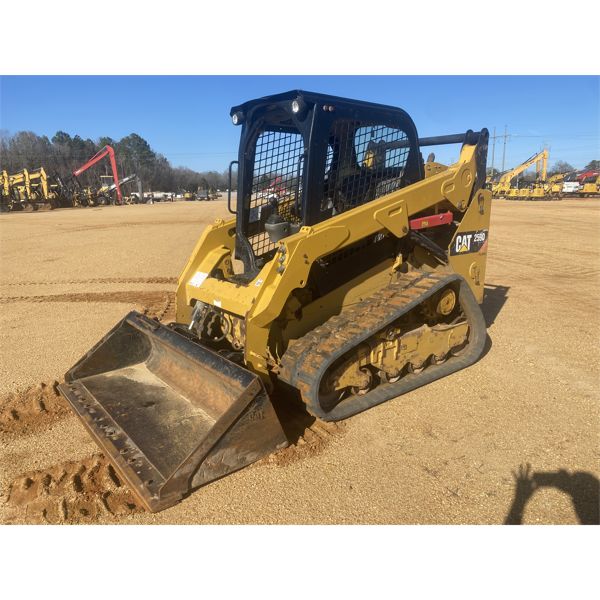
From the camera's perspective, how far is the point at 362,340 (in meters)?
3.70

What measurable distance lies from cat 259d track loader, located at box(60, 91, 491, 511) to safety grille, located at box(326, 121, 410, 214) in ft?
0.04

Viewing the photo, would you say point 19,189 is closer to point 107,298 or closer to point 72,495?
point 107,298

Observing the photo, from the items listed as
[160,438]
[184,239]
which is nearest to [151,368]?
[160,438]

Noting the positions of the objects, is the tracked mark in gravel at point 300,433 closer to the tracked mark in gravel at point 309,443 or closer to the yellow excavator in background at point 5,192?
the tracked mark in gravel at point 309,443

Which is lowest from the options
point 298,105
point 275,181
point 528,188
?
point 528,188

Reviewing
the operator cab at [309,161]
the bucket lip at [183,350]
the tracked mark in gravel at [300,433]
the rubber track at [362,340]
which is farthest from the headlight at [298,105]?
the tracked mark in gravel at [300,433]

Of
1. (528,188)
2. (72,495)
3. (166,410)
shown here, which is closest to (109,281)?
(166,410)

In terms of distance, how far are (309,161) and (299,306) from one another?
1202 mm

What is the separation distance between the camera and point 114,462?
301cm

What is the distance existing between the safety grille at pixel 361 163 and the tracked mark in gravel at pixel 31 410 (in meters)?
2.95

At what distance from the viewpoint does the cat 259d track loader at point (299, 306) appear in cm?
324

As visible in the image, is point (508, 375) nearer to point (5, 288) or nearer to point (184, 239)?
point (5, 288)

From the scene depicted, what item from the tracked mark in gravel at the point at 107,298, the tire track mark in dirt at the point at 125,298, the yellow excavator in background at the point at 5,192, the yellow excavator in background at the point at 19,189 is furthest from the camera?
the yellow excavator in background at the point at 19,189

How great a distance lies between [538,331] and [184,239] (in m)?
12.7
